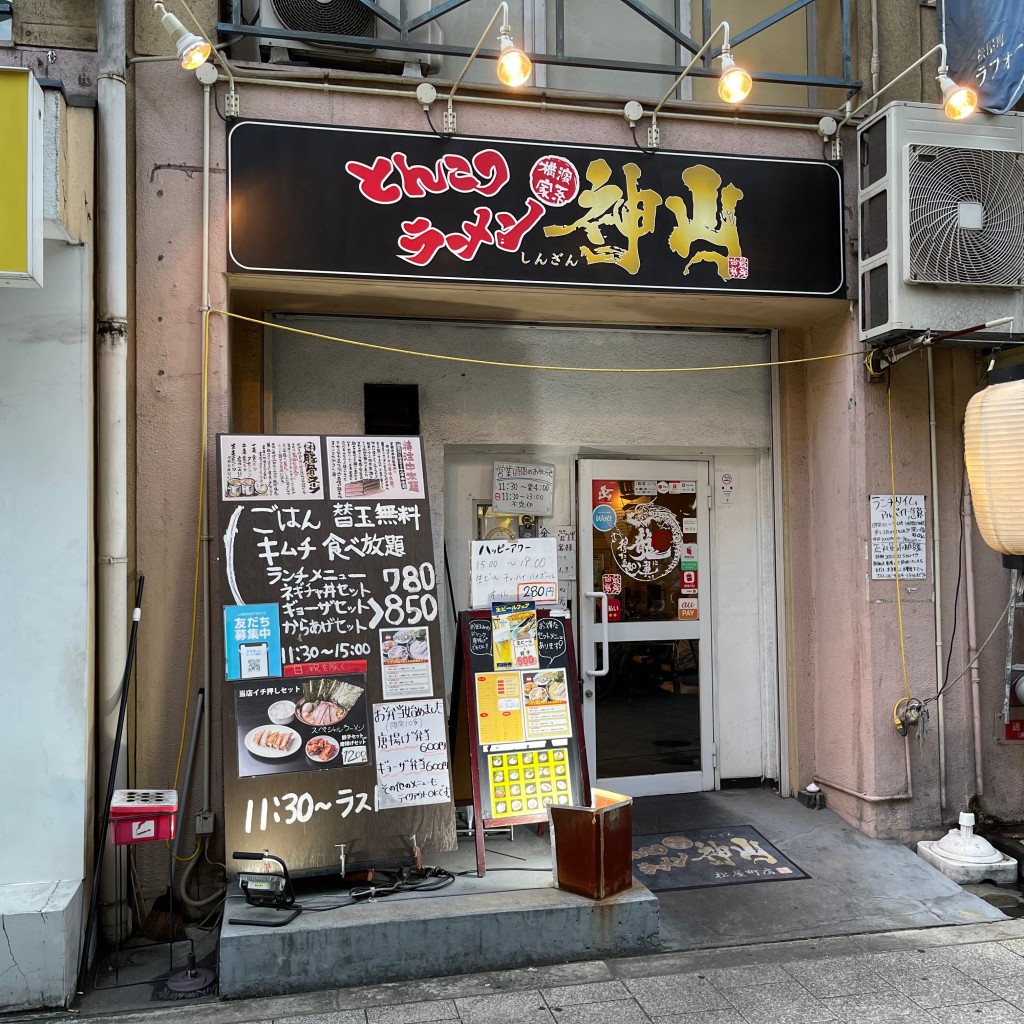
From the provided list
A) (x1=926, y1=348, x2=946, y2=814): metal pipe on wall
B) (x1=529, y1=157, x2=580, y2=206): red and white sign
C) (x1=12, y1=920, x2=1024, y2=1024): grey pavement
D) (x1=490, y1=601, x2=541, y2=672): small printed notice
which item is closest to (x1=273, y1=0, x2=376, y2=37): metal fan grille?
(x1=529, y1=157, x2=580, y2=206): red and white sign

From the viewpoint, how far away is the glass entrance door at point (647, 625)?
6.72 metres

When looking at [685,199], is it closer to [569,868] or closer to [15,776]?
[569,868]

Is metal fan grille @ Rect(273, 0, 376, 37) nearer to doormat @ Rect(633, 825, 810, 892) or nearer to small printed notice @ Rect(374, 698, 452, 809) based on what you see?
small printed notice @ Rect(374, 698, 452, 809)

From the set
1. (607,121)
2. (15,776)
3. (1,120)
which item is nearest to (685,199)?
(607,121)

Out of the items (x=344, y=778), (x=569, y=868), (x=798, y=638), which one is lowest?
(x=569, y=868)

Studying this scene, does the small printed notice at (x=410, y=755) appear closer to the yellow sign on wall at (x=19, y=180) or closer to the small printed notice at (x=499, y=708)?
the small printed notice at (x=499, y=708)

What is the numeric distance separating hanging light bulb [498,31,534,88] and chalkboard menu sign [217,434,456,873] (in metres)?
2.19

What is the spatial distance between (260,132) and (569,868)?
4459 millimetres

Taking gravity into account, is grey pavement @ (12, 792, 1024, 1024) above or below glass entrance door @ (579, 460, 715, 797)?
below

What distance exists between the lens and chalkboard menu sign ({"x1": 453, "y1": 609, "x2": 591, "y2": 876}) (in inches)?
205

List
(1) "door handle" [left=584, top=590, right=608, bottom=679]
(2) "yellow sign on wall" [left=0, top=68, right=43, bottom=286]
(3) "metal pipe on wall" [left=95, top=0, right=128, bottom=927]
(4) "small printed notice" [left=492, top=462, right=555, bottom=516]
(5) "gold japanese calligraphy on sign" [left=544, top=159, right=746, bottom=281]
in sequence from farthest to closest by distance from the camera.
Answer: (4) "small printed notice" [left=492, top=462, right=555, bottom=516], (1) "door handle" [left=584, top=590, right=608, bottom=679], (5) "gold japanese calligraphy on sign" [left=544, top=159, right=746, bottom=281], (3) "metal pipe on wall" [left=95, top=0, right=128, bottom=927], (2) "yellow sign on wall" [left=0, top=68, right=43, bottom=286]

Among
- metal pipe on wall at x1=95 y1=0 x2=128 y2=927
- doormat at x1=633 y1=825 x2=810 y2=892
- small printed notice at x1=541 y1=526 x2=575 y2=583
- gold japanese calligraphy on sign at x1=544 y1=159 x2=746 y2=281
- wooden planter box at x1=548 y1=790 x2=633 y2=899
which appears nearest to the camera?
wooden planter box at x1=548 y1=790 x2=633 y2=899

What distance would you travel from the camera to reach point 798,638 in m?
6.80

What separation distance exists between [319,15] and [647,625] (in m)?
4.64
